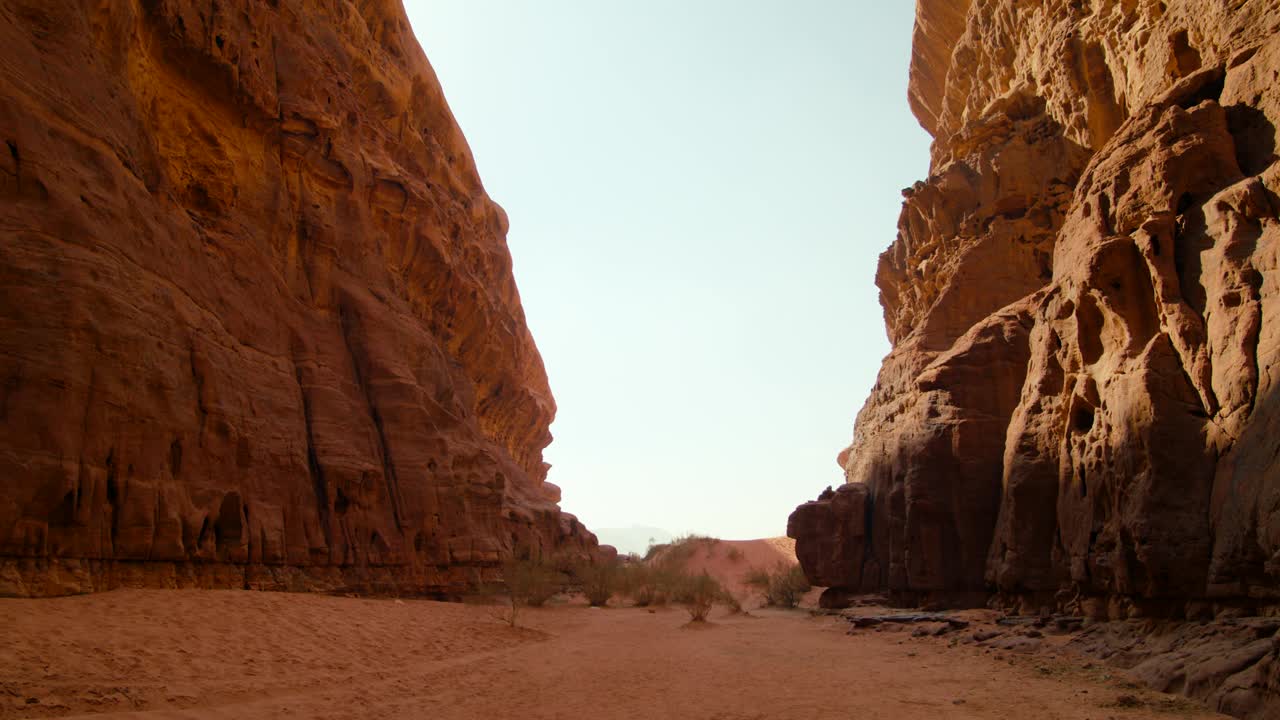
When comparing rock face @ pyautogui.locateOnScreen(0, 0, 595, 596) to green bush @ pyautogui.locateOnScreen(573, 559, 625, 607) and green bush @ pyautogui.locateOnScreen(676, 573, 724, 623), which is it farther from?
green bush @ pyautogui.locateOnScreen(573, 559, 625, 607)

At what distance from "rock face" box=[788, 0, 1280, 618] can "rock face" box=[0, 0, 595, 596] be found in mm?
12038

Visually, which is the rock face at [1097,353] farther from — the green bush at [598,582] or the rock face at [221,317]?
the rock face at [221,317]

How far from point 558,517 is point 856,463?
529 inches

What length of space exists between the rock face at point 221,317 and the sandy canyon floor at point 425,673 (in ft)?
5.11

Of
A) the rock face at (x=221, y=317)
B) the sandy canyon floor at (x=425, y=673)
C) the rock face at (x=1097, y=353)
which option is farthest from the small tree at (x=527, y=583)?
the rock face at (x=1097, y=353)

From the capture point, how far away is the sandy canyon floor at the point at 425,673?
27.3 feet

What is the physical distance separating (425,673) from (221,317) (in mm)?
8041

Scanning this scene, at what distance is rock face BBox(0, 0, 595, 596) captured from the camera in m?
10.8

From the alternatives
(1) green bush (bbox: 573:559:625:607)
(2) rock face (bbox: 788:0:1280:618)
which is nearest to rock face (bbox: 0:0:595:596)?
(1) green bush (bbox: 573:559:625:607)

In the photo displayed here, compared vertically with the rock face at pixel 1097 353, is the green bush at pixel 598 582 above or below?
below

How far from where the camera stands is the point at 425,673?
1195cm

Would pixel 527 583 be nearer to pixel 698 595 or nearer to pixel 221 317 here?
pixel 698 595

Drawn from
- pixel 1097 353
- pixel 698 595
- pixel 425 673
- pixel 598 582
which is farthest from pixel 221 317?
pixel 598 582

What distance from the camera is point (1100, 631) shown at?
12.3 metres
